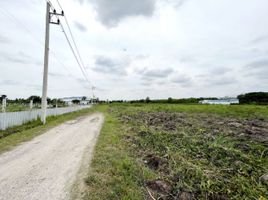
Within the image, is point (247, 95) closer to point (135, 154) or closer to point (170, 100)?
point (170, 100)

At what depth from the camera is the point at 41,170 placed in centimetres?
421

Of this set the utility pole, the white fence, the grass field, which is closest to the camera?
the grass field

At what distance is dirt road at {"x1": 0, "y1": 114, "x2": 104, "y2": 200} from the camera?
3201 mm

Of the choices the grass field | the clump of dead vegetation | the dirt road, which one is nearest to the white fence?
the dirt road

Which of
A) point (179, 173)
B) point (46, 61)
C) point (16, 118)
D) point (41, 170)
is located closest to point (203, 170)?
point (179, 173)

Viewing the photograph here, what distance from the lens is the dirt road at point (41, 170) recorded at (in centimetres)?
320

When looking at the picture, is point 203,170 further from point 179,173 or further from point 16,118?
point 16,118

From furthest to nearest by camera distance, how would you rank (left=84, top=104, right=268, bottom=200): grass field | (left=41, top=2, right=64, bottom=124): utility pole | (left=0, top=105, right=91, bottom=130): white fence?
(left=41, top=2, right=64, bottom=124): utility pole < (left=0, top=105, right=91, bottom=130): white fence < (left=84, top=104, right=268, bottom=200): grass field

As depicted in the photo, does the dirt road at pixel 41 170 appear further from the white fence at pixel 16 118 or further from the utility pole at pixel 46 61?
the utility pole at pixel 46 61

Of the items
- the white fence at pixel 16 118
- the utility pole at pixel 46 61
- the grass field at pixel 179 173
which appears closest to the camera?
the grass field at pixel 179 173

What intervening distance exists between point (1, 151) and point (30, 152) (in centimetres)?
91

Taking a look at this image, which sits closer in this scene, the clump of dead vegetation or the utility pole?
the clump of dead vegetation

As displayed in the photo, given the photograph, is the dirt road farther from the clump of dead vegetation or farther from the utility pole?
the utility pole

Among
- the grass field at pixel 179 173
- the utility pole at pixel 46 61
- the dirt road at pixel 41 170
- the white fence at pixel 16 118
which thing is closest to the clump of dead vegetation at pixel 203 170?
the grass field at pixel 179 173
